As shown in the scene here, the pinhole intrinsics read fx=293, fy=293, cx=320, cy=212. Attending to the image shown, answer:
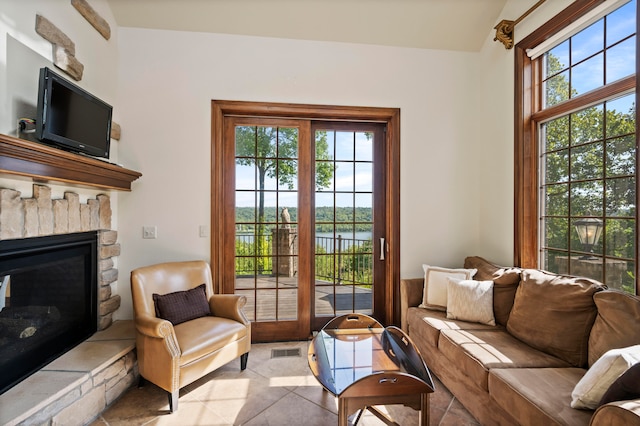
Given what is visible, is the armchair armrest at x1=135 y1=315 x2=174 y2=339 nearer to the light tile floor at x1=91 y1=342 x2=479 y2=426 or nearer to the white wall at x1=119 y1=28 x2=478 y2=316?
the light tile floor at x1=91 y1=342 x2=479 y2=426

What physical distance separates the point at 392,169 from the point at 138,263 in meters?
2.76

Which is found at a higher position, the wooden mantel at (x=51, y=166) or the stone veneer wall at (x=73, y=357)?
the wooden mantel at (x=51, y=166)

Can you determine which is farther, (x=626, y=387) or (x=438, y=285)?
(x=438, y=285)

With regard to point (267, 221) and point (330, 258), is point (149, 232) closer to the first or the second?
point (267, 221)

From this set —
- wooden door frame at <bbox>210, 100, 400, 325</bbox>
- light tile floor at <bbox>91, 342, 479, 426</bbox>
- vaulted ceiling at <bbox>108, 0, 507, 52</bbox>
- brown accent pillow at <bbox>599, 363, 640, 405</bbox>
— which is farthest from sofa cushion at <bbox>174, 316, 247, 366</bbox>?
vaulted ceiling at <bbox>108, 0, 507, 52</bbox>

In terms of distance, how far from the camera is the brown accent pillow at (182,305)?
2.32 meters

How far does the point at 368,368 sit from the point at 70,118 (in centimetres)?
251

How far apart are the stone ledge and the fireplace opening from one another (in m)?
0.10

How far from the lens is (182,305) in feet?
7.91

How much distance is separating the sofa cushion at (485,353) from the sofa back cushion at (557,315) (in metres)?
0.07

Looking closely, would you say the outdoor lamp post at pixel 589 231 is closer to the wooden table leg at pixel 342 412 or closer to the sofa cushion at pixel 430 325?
the sofa cushion at pixel 430 325

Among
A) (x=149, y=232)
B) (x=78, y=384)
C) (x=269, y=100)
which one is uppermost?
(x=269, y=100)

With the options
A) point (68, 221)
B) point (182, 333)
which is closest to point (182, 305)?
point (182, 333)

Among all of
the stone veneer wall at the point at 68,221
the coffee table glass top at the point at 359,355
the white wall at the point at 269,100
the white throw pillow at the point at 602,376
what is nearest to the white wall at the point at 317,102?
the white wall at the point at 269,100
